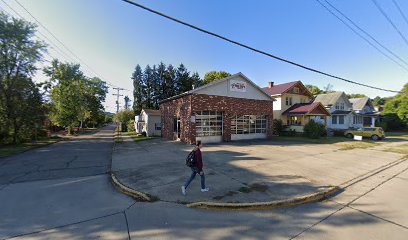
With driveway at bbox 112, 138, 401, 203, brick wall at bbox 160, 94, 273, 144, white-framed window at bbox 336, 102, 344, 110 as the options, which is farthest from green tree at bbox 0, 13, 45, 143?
white-framed window at bbox 336, 102, 344, 110

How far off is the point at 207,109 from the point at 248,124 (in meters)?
5.82

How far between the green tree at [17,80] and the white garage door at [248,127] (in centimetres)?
2282

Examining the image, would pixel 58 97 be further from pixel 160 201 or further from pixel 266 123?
pixel 160 201

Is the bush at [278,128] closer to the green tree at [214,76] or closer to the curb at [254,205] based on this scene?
the green tree at [214,76]

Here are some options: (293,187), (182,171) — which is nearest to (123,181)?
(182,171)

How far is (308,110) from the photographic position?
2394 cm

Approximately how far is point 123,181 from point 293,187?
6.12 m

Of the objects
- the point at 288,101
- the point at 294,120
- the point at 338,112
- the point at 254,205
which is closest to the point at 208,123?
the point at 254,205

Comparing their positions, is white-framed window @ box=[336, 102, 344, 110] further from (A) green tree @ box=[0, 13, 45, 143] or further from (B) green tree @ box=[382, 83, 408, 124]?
(A) green tree @ box=[0, 13, 45, 143]

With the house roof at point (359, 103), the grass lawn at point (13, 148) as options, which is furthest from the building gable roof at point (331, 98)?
the grass lawn at point (13, 148)

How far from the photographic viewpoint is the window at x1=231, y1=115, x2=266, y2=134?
19641mm

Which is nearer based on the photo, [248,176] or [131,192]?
[131,192]

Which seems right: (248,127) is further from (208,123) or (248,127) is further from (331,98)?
(331,98)

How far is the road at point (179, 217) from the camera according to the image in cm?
383
